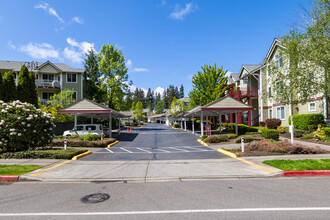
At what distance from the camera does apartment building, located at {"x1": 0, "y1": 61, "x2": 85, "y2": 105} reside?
35.9m

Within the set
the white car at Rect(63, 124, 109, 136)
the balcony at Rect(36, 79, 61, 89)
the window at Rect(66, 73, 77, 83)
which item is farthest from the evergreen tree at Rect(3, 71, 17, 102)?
the window at Rect(66, 73, 77, 83)

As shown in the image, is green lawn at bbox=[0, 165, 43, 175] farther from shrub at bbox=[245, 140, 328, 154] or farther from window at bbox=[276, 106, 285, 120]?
window at bbox=[276, 106, 285, 120]

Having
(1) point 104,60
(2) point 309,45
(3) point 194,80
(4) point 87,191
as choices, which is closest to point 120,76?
(1) point 104,60

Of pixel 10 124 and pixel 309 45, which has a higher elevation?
pixel 309 45

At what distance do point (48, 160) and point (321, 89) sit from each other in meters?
15.8

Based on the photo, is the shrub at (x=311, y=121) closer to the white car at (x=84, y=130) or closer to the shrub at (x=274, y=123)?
the shrub at (x=274, y=123)

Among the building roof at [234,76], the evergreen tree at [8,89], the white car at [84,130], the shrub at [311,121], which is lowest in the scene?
the white car at [84,130]

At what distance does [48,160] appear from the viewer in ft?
35.4

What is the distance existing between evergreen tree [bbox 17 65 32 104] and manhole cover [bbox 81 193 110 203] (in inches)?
987

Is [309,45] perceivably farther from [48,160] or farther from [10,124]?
[10,124]

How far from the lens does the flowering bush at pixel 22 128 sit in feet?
38.9

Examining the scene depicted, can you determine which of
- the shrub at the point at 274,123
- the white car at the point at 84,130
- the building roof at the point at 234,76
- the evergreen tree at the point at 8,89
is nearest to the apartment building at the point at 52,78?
the evergreen tree at the point at 8,89

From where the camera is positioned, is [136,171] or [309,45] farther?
[309,45]

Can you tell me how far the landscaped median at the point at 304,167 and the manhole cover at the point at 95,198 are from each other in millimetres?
6317
